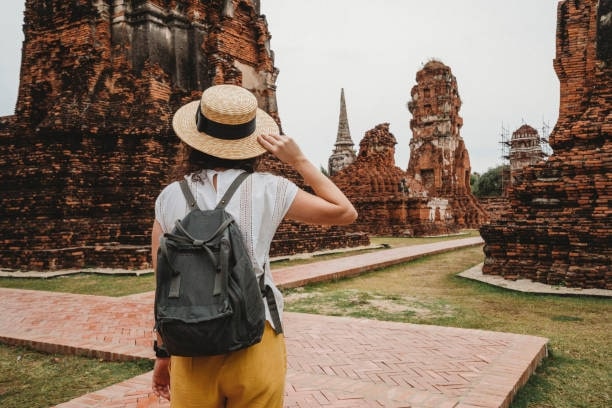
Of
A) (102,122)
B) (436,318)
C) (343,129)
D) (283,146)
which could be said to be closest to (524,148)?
(343,129)

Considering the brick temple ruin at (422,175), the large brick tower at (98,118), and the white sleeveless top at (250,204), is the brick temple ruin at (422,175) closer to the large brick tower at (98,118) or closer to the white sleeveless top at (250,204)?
the large brick tower at (98,118)

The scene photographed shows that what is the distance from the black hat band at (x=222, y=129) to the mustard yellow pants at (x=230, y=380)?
69 cm

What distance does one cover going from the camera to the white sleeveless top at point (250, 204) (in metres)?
1.63

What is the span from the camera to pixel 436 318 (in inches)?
223

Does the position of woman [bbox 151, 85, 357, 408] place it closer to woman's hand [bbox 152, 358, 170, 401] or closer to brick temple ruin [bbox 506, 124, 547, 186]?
woman's hand [bbox 152, 358, 170, 401]

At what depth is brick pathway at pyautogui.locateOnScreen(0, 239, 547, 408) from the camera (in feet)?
10.4

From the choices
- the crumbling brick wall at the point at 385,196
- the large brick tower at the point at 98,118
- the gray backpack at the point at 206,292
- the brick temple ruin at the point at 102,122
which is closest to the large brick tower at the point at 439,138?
the crumbling brick wall at the point at 385,196

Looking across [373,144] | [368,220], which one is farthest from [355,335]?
[373,144]

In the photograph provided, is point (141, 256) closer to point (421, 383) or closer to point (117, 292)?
point (117, 292)

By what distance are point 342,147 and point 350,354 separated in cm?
3947

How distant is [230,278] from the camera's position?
4.66 feet

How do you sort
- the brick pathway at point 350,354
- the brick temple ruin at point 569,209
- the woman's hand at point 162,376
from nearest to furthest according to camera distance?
the woman's hand at point 162,376, the brick pathway at point 350,354, the brick temple ruin at point 569,209

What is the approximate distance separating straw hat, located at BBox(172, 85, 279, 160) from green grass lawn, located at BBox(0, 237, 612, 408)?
256cm

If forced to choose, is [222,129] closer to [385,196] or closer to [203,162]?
[203,162]
